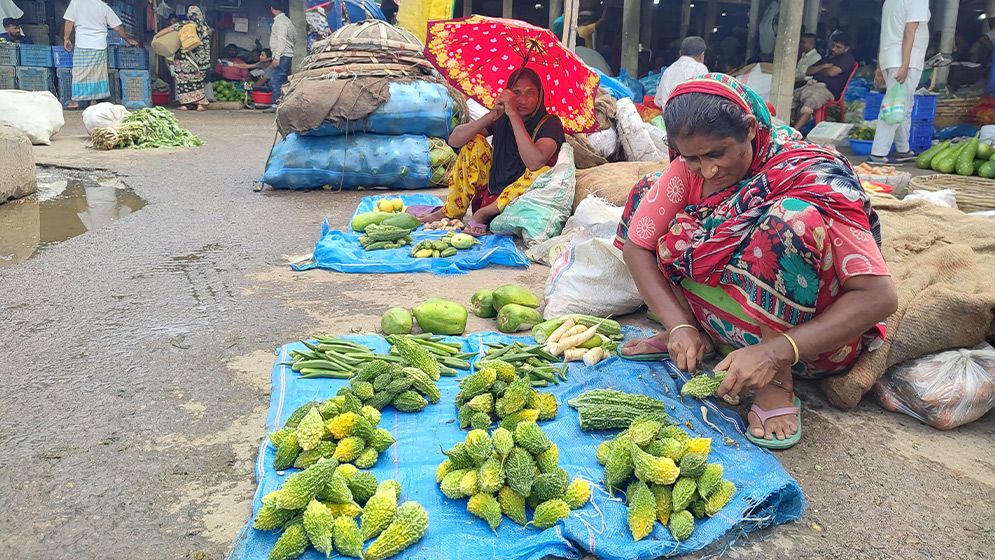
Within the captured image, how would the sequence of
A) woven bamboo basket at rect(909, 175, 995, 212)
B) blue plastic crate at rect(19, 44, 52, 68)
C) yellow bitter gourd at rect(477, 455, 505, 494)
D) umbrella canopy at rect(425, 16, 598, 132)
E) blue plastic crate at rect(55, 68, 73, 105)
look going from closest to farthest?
1. yellow bitter gourd at rect(477, 455, 505, 494)
2. umbrella canopy at rect(425, 16, 598, 132)
3. woven bamboo basket at rect(909, 175, 995, 212)
4. blue plastic crate at rect(19, 44, 52, 68)
5. blue plastic crate at rect(55, 68, 73, 105)

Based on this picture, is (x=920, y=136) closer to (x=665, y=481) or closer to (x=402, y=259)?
(x=402, y=259)

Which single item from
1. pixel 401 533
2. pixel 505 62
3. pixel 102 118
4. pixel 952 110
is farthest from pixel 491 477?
pixel 952 110

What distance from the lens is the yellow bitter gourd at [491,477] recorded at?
2.12 meters

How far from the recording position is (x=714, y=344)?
3.25 metres

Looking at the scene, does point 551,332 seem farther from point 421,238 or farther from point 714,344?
point 421,238

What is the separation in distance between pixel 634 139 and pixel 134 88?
1305 cm

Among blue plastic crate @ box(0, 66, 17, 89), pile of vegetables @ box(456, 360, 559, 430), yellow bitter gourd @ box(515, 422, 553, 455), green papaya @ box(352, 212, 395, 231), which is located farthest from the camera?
blue plastic crate @ box(0, 66, 17, 89)

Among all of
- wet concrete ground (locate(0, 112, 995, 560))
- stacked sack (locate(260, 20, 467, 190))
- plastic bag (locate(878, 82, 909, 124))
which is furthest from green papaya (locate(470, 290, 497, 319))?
plastic bag (locate(878, 82, 909, 124))

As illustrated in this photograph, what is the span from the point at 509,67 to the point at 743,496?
4.00 metres

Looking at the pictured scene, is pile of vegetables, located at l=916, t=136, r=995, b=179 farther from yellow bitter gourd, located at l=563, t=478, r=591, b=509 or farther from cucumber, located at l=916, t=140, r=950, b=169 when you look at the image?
yellow bitter gourd, located at l=563, t=478, r=591, b=509

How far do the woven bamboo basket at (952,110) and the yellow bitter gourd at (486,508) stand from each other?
38.8 feet

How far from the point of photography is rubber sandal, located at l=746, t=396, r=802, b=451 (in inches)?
102

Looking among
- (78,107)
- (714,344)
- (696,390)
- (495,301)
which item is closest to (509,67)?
(495,301)

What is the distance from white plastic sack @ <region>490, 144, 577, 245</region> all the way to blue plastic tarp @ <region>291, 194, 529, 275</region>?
0.58 feet
